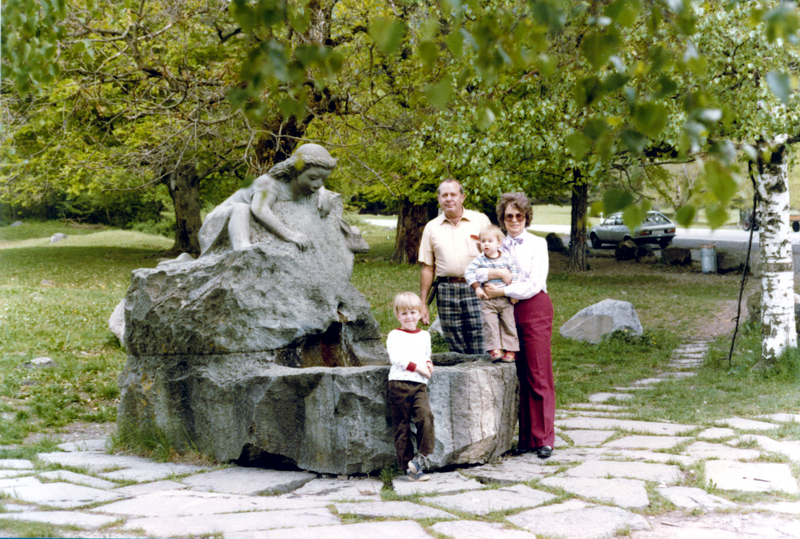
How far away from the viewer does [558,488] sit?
455 centimetres

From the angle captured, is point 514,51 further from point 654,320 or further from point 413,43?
point 654,320

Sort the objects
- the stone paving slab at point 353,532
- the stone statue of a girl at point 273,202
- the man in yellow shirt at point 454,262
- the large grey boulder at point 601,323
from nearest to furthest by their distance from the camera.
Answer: the stone paving slab at point 353,532, the man in yellow shirt at point 454,262, the stone statue of a girl at point 273,202, the large grey boulder at point 601,323

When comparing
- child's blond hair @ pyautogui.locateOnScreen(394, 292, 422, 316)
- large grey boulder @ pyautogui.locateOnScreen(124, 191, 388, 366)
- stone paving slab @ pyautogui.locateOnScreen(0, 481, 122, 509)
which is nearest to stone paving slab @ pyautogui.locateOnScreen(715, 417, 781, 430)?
large grey boulder @ pyautogui.locateOnScreen(124, 191, 388, 366)

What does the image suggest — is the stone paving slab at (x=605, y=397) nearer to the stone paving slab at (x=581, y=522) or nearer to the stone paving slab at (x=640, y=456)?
the stone paving slab at (x=640, y=456)

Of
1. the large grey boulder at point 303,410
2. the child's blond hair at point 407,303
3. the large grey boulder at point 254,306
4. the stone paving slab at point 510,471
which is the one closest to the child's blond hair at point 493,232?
the child's blond hair at point 407,303

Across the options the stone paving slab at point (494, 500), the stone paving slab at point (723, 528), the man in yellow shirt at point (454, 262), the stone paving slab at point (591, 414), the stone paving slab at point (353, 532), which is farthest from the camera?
the stone paving slab at point (591, 414)

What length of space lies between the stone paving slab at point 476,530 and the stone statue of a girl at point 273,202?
2913 mm

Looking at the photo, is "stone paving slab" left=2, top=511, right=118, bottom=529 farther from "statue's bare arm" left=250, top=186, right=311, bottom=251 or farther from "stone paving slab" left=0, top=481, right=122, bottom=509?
"statue's bare arm" left=250, top=186, right=311, bottom=251

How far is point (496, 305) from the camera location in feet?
17.8

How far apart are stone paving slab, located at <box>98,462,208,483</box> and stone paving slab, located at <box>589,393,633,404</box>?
4249 mm

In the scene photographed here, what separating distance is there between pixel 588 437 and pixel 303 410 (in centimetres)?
242

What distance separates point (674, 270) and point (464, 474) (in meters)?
18.2

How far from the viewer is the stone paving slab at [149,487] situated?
455 centimetres

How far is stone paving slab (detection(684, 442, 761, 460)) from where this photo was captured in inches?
205
